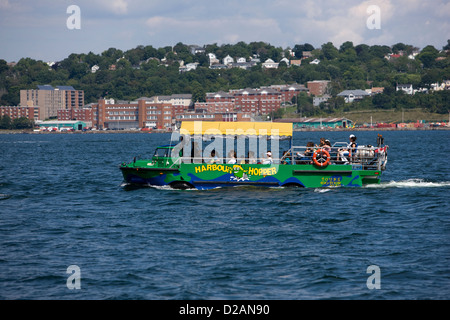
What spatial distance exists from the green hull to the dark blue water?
45 centimetres

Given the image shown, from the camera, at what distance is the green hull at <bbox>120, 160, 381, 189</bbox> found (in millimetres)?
25984

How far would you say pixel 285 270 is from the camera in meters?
15.2

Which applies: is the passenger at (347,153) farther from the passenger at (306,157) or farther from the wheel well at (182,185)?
the wheel well at (182,185)

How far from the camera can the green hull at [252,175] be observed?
26.0 meters

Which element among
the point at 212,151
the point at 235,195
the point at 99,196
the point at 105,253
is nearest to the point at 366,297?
the point at 105,253

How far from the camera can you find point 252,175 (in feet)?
85.2

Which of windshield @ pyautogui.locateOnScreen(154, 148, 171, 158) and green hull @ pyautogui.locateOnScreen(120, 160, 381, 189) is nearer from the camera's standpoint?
green hull @ pyautogui.locateOnScreen(120, 160, 381, 189)

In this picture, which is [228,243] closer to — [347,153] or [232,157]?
[232,157]

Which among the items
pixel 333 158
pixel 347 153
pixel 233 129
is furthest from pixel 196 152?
pixel 347 153

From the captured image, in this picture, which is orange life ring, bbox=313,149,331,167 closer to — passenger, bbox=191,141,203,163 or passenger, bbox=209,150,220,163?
passenger, bbox=209,150,220,163

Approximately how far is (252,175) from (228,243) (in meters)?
8.34

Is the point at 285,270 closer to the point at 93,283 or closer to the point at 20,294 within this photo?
the point at 93,283

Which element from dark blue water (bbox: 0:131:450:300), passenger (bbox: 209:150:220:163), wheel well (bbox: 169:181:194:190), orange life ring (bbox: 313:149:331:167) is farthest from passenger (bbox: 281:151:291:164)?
wheel well (bbox: 169:181:194:190)

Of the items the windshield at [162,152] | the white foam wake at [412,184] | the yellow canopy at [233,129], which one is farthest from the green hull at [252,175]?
the white foam wake at [412,184]
